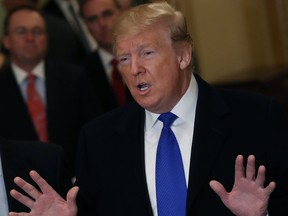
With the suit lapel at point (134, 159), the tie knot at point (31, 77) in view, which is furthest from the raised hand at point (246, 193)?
the tie knot at point (31, 77)

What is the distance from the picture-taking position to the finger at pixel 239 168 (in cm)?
271

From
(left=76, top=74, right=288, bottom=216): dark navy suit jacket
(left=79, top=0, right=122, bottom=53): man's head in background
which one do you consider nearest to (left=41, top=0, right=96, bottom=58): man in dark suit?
(left=79, top=0, right=122, bottom=53): man's head in background

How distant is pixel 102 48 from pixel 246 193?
2313mm

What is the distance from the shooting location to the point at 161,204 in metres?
2.89

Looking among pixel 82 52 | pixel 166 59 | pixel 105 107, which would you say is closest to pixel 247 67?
pixel 82 52

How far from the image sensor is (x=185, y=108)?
301cm

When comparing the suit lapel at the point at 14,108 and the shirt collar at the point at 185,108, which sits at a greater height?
the shirt collar at the point at 185,108

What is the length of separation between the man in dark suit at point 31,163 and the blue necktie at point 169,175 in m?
0.40

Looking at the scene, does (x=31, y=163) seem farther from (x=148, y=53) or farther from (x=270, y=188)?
(x=270, y=188)

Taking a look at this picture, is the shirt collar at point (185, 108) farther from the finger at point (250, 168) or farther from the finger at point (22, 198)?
the finger at point (22, 198)

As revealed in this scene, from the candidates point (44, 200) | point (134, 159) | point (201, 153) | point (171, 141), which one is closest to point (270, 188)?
point (201, 153)

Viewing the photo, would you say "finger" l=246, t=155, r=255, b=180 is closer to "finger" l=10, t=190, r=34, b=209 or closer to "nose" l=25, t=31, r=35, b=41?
"finger" l=10, t=190, r=34, b=209

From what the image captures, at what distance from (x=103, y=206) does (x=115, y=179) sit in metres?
0.11

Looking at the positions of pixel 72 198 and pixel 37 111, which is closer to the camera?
pixel 72 198
